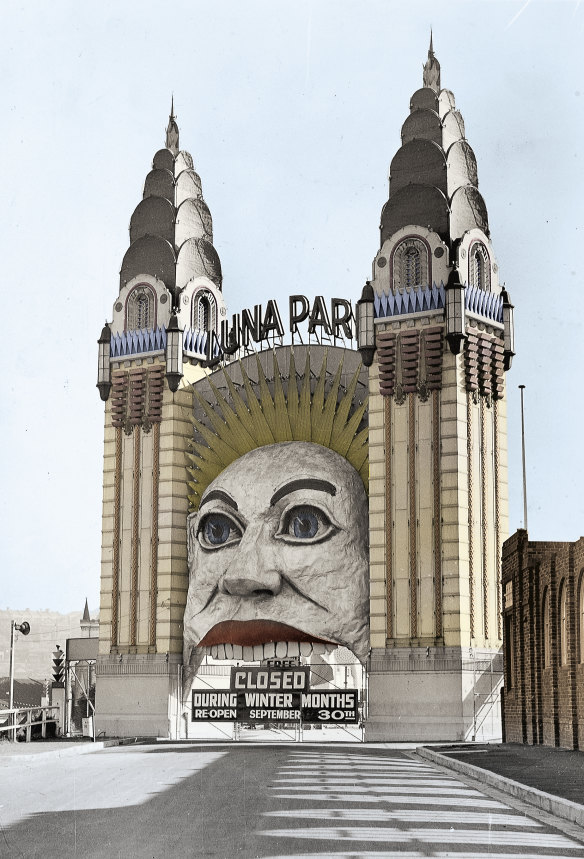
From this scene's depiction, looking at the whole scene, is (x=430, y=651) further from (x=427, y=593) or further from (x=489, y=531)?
(x=489, y=531)

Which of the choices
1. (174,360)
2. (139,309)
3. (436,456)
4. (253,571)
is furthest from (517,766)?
(139,309)

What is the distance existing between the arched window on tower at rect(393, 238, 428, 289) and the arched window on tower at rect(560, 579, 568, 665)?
14992 millimetres

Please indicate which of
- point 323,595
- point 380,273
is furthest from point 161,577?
point 380,273

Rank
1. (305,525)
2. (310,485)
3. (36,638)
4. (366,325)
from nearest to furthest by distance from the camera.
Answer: (310,485) → (305,525) → (366,325) → (36,638)

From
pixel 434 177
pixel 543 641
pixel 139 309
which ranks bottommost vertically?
pixel 543 641

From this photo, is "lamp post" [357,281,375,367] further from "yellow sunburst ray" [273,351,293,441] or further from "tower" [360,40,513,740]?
"yellow sunburst ray" [273,351,293,441]

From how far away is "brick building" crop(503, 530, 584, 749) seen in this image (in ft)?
108

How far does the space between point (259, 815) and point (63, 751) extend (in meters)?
19.8

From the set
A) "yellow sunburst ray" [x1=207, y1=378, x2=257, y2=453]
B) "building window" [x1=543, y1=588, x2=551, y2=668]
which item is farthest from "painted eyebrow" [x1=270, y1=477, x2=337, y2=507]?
"building window" [x1=543, y1=588, x2=551, y2=668]

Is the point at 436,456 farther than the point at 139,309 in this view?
No

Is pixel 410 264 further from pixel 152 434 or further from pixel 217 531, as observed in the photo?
pixel 152 434

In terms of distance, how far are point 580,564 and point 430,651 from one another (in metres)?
12.2

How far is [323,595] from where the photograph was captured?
4566cm

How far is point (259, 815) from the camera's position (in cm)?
1653
